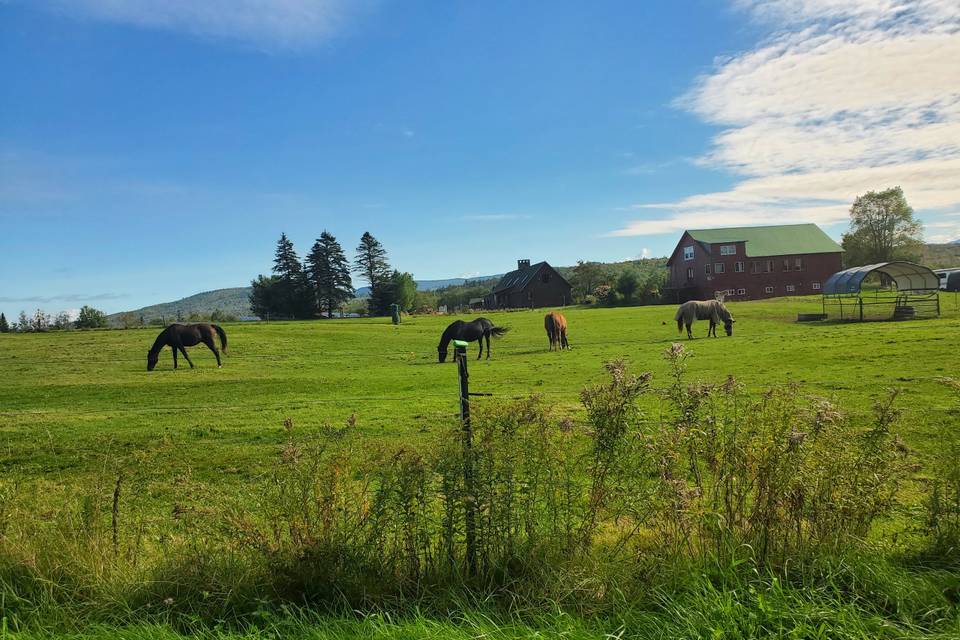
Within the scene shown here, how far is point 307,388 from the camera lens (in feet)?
60.4

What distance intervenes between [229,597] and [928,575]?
509cm

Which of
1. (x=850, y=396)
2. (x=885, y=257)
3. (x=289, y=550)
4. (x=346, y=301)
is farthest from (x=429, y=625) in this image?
(x=885, y=257)

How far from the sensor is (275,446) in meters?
10.1

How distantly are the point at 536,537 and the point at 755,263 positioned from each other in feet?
252

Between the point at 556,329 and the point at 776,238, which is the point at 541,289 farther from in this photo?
the point at 556,329

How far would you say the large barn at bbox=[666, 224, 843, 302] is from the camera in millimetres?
72562

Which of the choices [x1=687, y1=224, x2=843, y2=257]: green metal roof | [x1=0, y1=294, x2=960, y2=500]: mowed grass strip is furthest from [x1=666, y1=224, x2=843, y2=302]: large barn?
[x1=0, y1=294, x2=960, y2=500]: mowed grass strip

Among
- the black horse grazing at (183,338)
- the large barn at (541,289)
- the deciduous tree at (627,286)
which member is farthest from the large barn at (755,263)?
the black horse grazing at (183,338)

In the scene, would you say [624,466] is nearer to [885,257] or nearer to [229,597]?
[229,597]

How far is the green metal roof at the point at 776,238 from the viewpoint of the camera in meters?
73.9

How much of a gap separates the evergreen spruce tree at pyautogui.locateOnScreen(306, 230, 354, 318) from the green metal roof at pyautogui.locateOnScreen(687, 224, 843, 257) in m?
48.9

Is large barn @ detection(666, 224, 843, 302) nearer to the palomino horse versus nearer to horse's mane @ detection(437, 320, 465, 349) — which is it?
the palomino horse

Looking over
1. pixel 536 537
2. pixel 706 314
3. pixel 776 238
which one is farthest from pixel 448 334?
pixel 776 238

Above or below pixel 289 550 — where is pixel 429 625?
below
